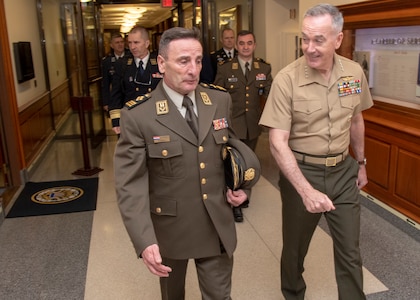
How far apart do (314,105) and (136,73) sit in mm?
2249

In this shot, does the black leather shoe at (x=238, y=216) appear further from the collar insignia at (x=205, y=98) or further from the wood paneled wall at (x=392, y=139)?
the collar insignia at (x=205, y=98)

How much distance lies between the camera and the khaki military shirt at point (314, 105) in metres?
2.18

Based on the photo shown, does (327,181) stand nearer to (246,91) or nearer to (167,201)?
(167,201)

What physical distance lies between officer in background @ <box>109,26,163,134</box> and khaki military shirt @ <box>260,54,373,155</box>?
1911 mm

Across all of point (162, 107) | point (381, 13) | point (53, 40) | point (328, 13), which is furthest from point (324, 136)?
point (53, 40)

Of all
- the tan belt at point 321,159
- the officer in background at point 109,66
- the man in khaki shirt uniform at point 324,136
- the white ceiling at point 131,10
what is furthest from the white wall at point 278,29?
the tan belt at point 321,159

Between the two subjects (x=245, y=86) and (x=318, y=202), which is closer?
(x=318, y=202)

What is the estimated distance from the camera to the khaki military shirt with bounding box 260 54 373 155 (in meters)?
2.18

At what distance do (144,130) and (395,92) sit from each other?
324 cm

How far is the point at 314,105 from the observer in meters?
2.17

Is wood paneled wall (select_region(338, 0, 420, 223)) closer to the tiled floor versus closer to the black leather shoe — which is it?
the tiled floor

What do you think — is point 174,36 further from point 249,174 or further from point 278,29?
point 278,29

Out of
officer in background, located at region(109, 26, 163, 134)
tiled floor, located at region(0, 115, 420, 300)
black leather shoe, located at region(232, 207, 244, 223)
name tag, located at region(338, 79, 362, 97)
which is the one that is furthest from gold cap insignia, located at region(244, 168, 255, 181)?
officer in background, located at region(109, 26, 163, 134)

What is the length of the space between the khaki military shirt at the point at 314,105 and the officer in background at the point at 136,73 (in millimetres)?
1911
